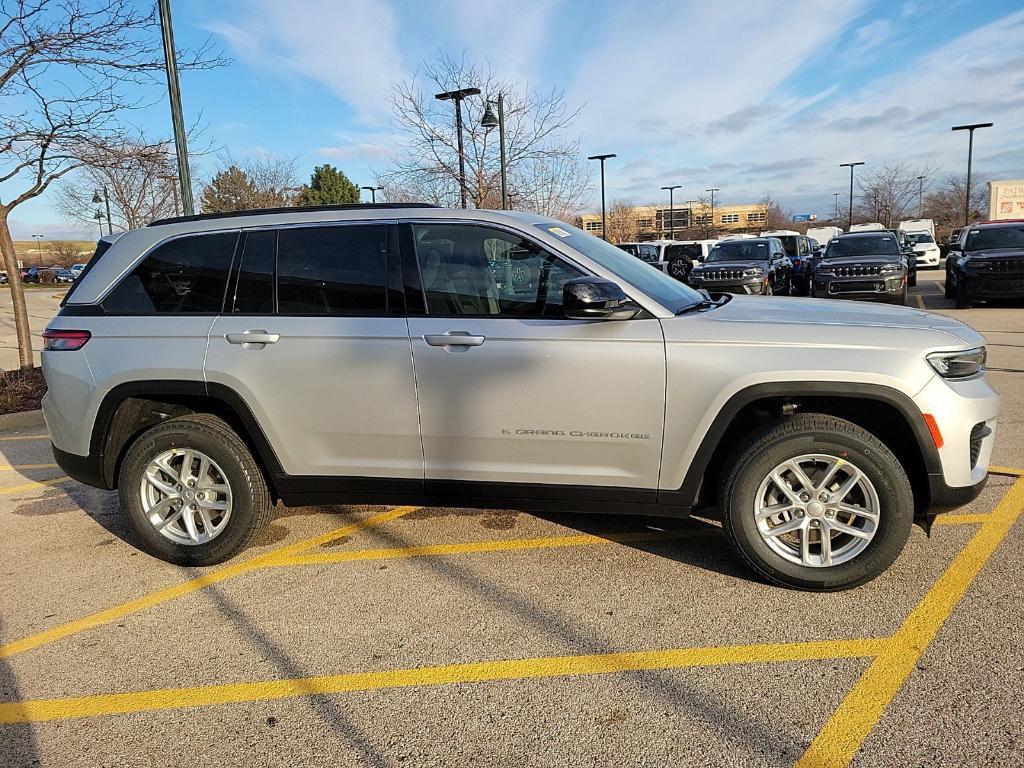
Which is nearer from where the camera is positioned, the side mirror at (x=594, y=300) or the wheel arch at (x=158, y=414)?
the side mirror at (x=594, y=300)

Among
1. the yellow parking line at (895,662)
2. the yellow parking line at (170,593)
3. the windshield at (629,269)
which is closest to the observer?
the yellow parking line at (895,662)

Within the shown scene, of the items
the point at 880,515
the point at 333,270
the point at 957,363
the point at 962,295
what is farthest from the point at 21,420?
the point at 962,295

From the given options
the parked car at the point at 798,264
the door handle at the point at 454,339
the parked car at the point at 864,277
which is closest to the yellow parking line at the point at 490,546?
the door handle at the point at 454,339

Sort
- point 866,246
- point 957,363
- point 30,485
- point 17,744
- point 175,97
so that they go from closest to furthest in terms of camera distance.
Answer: point 17,744 → point 957,363 → point 30,485 → point 175,97 → point 866,246

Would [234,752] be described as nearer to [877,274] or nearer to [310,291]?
[310,291]

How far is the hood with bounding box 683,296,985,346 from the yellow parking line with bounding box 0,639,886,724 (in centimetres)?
132

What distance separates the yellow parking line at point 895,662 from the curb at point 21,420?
323 inches

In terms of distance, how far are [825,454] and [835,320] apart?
0.63m

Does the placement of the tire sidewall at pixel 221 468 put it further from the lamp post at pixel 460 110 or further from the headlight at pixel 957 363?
the lamp post at pixel 460 110

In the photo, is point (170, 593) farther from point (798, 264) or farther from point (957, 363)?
point (798, 264)

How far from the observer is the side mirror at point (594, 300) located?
10.6ft

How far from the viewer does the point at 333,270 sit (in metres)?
3.72

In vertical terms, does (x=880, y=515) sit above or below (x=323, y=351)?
below

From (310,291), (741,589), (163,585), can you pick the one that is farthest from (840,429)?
(163,585)
